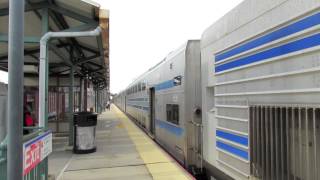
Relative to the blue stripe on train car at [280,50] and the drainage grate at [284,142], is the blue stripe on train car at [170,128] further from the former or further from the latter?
the drainage grate at [284,142]

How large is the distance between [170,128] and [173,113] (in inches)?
25.0

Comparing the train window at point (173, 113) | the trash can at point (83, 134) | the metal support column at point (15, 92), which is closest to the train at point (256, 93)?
the train window at point (173, 113)

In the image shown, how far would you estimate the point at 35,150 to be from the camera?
4043mm

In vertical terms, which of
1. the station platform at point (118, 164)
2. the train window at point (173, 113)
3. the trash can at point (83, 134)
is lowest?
the station platform at point (118, 164)

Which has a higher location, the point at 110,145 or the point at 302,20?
the point at 302,20

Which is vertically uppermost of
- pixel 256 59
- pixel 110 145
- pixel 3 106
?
pixel 256 59

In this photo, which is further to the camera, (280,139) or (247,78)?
(247,78)

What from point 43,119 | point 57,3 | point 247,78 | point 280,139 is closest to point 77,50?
point 57,3

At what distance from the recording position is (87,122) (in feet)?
30.7

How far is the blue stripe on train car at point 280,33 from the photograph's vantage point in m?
2.60

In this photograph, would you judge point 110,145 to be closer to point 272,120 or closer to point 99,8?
point 99,8

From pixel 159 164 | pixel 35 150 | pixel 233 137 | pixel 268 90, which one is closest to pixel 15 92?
pixel 35 150

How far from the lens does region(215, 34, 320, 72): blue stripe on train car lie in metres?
2.59

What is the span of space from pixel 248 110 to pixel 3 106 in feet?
18.2
